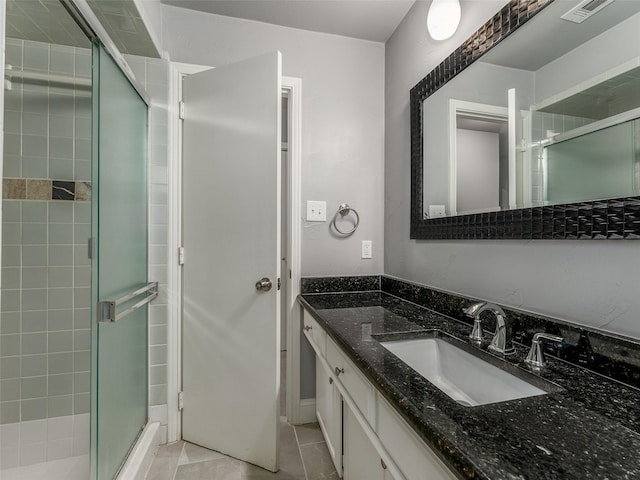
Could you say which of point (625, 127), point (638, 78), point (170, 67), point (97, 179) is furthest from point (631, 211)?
point (170, 67)

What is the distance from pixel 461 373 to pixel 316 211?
47.4 inches

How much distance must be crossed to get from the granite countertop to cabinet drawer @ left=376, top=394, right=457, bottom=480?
52 millimetres

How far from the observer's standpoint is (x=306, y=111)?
6.28 ft

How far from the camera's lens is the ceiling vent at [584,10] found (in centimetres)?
81

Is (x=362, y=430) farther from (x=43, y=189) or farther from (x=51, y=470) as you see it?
(x=43, y=189)

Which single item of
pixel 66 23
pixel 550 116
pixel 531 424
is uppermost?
pixel 66 23

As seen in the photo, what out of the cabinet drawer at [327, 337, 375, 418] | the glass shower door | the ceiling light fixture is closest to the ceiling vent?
the ceiling light fixture

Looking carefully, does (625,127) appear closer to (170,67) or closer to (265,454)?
(265,454)

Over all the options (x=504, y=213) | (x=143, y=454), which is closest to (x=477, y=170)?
(x=504, y=213)

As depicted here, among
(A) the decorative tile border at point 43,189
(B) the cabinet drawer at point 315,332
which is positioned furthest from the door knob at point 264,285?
(A) the decorative tile border at point 43,189

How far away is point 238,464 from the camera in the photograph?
61.9 inches

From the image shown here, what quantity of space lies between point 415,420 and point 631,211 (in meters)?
0.72

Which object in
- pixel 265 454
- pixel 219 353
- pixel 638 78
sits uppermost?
pixel 638 78

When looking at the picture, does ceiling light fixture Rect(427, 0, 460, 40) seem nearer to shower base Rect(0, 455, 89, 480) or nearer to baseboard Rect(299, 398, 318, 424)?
baseboard Rect(299, 398, 318, 424)
